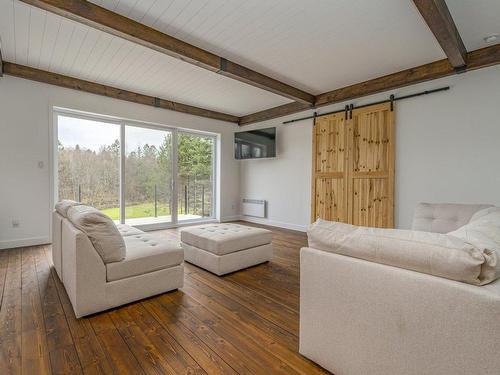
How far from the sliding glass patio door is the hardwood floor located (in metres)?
2.09

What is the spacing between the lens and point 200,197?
6258 millimetres

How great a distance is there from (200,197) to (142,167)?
1.61 meters

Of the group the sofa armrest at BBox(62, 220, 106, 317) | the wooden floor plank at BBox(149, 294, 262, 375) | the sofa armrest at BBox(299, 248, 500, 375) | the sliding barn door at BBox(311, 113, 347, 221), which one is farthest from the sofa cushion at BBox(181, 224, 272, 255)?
the sliding barn door at BBox(311, 113, 347, 221)

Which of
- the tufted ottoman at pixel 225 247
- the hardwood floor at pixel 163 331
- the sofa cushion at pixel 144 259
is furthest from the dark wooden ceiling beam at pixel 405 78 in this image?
the sofa cushion at pixel 144 259

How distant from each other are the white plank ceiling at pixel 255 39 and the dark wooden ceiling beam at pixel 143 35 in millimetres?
76

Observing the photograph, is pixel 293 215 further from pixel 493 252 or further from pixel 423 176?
pixel 493 252

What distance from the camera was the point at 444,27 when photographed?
2.38 meters

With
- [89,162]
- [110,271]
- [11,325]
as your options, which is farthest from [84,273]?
[89,162]

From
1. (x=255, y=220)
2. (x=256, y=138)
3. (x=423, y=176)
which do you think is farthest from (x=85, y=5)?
(x=255, y=220)

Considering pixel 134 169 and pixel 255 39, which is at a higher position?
pixel 255 39

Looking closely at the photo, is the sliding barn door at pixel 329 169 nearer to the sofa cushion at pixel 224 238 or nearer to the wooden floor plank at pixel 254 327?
the sofa cushion at pixel 224 238

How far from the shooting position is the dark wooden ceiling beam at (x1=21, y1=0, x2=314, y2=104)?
226cm

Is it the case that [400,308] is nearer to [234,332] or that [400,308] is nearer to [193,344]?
[234,332]

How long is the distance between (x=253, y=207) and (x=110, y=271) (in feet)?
14.7
